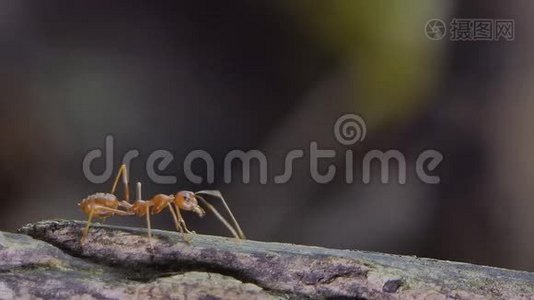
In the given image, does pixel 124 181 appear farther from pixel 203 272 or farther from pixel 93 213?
pixel 203 272

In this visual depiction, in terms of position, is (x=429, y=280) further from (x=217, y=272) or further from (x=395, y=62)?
(x=395, y=62)

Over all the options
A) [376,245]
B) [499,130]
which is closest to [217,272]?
[376,245]

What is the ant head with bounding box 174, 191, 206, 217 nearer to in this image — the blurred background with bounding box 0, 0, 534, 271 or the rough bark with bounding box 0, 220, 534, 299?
A: the rough bark with bounding box 0, 220, 534, 299

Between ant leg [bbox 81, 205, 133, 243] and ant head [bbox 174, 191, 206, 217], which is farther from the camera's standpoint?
ant head [bbox 174, 191, 206, 217]

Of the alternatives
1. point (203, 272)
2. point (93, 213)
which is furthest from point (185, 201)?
point (203, 272)

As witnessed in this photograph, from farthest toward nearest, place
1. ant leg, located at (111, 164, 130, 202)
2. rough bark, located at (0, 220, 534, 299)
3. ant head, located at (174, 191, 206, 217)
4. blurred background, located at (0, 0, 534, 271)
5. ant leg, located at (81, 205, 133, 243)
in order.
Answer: blurred background, located at (0, 0, 534, 271), ant leg, located at (111, 164, 130, 202), ant head, located at (174, 191, 206, 217), ant leg, located at (81, 205, 133, 243), rough bark, located at (0, 220, 534, 299)

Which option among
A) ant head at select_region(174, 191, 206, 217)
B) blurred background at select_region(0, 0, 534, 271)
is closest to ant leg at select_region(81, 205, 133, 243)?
ant head at select_region(174, 191, 206, 217)
